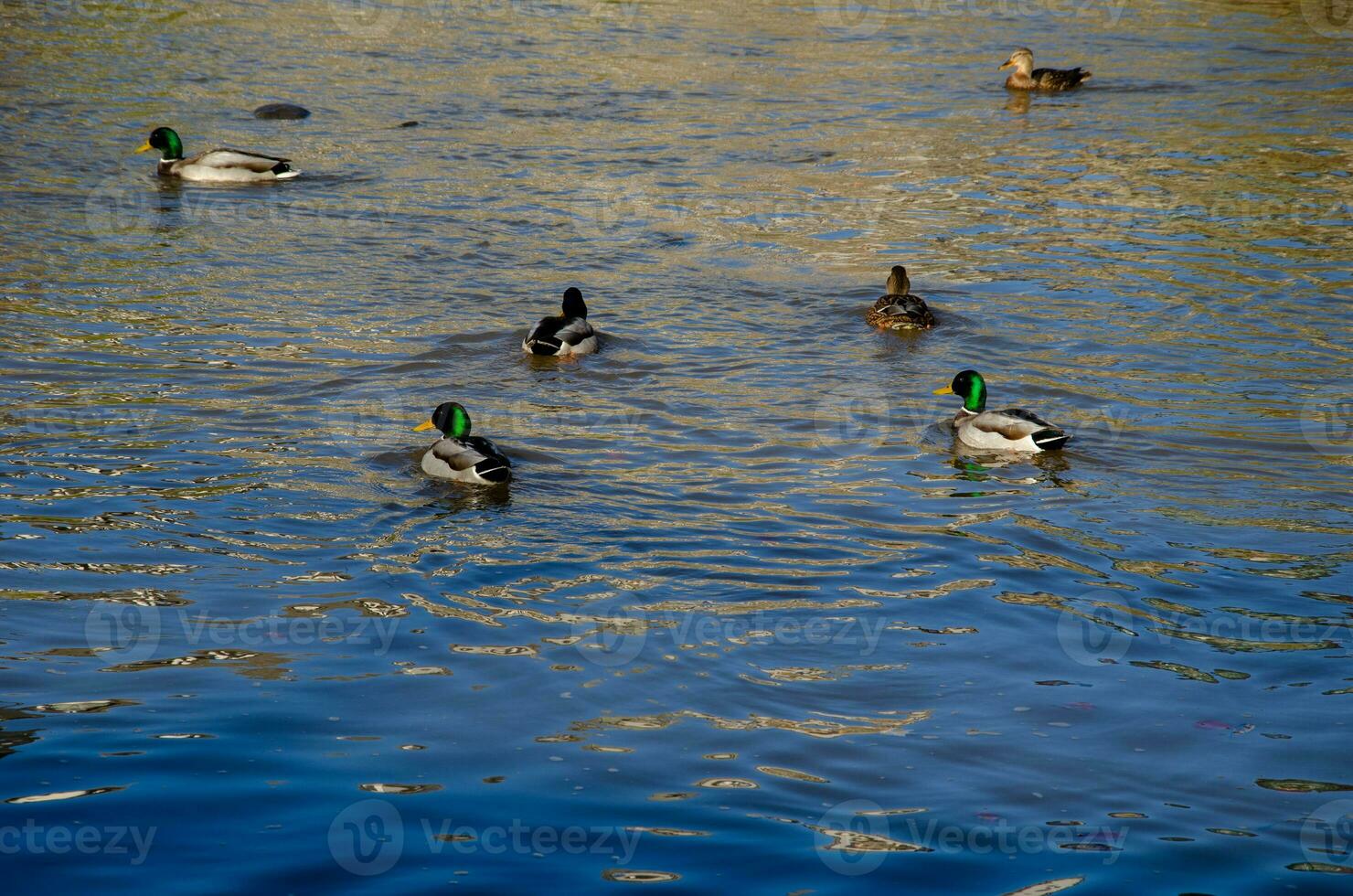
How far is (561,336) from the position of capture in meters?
13.1

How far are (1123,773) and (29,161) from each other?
664 inches

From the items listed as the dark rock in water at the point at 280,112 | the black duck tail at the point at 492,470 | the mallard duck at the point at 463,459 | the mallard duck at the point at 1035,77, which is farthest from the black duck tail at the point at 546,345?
the mallard duck at the point at 1035,77

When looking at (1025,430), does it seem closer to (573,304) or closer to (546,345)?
(546,345)

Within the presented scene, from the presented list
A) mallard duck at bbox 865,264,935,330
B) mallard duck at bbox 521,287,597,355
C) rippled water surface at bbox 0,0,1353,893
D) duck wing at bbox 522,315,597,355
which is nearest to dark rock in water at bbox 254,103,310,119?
rippled water surface at bbox 0,0,1353,893

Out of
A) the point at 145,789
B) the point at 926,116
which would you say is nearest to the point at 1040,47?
the point at 926,116

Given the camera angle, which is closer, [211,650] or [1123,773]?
[1123,773]

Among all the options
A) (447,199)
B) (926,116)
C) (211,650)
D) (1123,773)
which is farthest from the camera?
(926,116)

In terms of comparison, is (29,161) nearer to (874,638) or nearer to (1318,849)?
(874,638)

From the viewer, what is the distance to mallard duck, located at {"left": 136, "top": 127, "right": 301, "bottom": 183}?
759 inches

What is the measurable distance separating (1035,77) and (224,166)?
44.3ft

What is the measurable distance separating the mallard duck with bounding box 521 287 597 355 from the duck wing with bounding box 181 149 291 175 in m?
7.48

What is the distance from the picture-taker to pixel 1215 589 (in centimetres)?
879

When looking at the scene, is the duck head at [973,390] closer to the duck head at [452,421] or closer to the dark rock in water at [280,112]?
the duck head at [452,421]

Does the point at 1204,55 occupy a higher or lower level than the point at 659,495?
higher
